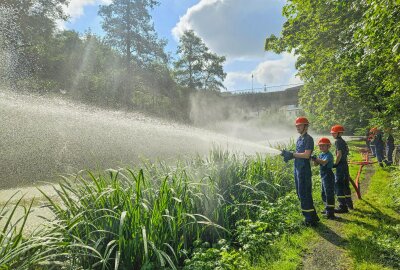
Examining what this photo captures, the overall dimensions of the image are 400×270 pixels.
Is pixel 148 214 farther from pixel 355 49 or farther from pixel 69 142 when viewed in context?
pixel 69 142

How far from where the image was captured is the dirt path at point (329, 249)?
3.92m

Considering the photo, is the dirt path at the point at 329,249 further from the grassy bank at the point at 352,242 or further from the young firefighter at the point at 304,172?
the young firefighter at the point at 304,172

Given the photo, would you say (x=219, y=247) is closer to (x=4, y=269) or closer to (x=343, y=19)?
(x=4, y=269)

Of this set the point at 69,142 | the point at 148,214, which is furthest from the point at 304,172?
the point at 69,142

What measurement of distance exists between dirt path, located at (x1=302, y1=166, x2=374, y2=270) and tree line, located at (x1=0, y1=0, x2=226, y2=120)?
21.2 metres

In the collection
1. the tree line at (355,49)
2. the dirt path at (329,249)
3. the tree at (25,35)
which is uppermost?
the tree at (25,35)

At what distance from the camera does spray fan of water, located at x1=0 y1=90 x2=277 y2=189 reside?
12.6 m

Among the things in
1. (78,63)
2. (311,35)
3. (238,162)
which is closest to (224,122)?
(78,63)

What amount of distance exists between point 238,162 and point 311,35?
6.48 metres

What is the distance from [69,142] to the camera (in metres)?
15.3

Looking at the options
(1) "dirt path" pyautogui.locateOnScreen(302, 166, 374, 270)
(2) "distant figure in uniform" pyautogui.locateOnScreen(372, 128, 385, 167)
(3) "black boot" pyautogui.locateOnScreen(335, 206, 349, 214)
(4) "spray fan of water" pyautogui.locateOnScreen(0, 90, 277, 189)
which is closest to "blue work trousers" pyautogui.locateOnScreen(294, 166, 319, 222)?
(1) "dirt path" pyautogui.locateOnScreen(302, 166, 374, 270)

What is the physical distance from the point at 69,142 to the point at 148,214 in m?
12.6

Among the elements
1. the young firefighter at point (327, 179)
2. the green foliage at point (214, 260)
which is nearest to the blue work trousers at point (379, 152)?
the young firefighter at point (327, 179)

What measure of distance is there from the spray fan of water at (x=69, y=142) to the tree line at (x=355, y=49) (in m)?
3.83
